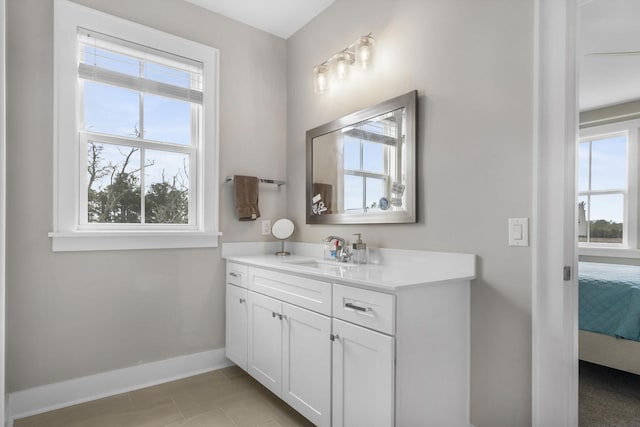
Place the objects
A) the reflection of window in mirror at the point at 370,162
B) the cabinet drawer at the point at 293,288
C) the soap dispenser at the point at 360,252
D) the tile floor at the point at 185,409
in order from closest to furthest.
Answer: the cabinet drawer at the point at 293,288 → the tile floor at the point at 185,409 → the reflection of window in mirror at the point at 370,162 → the soap dispenser at the point at 360,252

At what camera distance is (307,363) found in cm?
179

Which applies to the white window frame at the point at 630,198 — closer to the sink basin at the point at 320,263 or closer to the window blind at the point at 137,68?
the sink basin at the point at 320,263

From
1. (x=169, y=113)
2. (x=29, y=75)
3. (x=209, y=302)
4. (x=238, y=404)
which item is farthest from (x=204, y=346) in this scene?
(x=29, y=75)

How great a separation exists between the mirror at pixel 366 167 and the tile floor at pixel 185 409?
121cm

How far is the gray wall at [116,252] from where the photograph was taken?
2043 millimetres

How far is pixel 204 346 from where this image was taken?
2.65 metres

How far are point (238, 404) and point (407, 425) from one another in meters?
1.18

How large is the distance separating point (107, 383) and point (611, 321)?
3.27m

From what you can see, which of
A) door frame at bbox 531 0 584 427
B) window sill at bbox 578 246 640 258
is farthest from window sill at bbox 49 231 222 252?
window sill at bbox 578 246 640 258

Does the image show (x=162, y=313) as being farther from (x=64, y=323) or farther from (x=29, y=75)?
(x=29, y=75)

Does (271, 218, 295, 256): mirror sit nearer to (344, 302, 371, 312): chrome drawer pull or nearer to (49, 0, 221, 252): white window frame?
(49, 0, 221, 252): white window frame

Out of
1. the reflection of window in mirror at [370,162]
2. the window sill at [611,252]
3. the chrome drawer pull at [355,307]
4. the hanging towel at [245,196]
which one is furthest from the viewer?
the window sill at [611,252]

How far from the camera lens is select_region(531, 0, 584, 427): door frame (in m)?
1.45

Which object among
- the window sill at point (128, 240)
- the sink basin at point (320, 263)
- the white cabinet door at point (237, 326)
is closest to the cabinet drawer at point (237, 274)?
the white cabinet door at point (237, 326)
